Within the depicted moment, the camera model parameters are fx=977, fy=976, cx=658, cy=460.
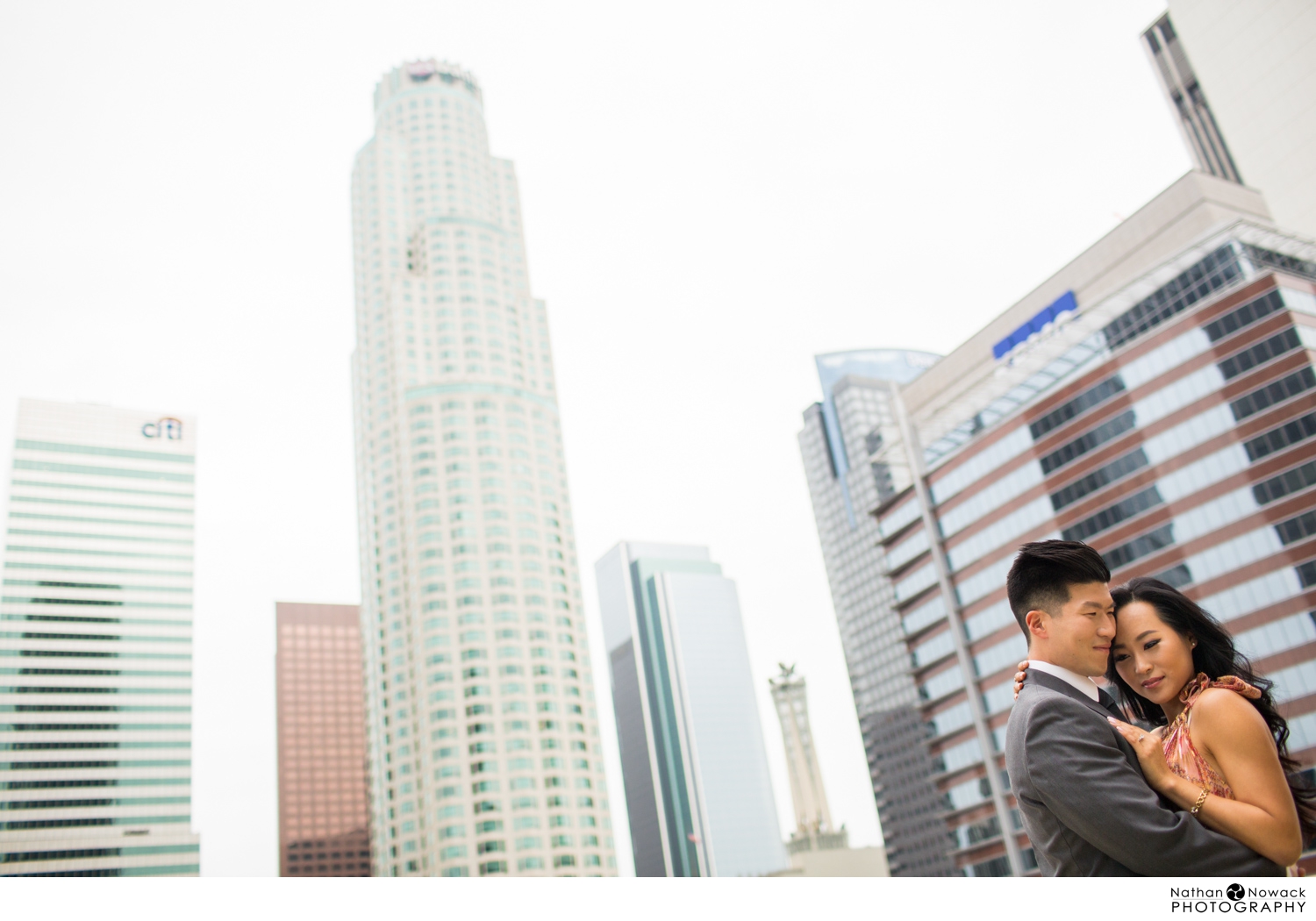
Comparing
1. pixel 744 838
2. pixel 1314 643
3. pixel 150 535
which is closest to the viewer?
pixel 1314 643

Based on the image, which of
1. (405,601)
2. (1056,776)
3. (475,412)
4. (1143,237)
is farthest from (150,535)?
(1056,776)

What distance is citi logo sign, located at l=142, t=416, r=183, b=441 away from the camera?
394 ft

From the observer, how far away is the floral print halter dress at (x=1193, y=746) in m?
3.28

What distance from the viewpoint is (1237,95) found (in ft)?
176

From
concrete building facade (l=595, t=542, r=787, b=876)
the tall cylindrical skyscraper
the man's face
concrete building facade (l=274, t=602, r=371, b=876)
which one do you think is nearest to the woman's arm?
the man's face

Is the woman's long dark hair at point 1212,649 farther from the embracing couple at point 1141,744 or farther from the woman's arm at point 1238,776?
the woman's arm at point 1238,776

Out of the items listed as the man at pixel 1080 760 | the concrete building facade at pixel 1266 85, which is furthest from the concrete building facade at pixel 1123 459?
→ the man at pixel 1080 760

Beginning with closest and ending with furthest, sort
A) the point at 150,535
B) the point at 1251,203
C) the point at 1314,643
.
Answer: the point at 1314,643, the point at 1251,203, the point at 150,535

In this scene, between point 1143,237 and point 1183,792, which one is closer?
point 1183,792

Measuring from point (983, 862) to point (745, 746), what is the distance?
11934 cm

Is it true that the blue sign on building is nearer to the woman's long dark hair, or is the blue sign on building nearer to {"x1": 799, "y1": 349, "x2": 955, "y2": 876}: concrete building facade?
{"x1": 799, "y1": 349, "x2": 955, "y2": 876}: concrete building facade

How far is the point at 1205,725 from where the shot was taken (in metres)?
3.33

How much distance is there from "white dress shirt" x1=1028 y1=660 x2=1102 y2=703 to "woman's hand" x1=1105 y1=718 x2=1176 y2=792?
191 millimetres

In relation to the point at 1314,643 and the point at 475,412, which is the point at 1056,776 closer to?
the point at 1314,643
